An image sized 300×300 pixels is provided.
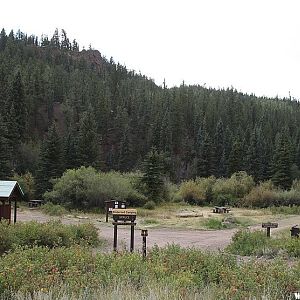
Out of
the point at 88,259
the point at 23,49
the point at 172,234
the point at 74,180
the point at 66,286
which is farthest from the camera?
the point at 23,49

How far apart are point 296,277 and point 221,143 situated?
6637 centimetres

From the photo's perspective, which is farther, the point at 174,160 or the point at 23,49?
the point at 23,49

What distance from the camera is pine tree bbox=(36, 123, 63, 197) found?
46.5 metres

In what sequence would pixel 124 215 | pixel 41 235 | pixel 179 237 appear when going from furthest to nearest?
pixel 179 237, pixel 41 235, pixel 124 215

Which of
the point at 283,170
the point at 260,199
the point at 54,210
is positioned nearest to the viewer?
the point at 54,210

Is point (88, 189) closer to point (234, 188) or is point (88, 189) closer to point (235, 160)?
point (234, 188)

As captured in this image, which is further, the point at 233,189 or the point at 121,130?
the point at 121,130

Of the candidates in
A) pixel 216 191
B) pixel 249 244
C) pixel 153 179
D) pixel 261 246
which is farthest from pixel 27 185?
pixel 261 246

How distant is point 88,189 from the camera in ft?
122

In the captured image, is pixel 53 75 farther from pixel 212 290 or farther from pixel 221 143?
pixel 212 290

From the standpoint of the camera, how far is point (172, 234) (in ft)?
72.5

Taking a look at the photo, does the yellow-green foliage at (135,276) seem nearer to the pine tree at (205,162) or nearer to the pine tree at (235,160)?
the pine tree at (235,160)

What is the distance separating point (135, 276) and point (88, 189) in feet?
98.0

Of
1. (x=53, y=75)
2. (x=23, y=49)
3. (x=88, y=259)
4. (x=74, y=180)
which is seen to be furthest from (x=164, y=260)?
(x=23, y=49)
